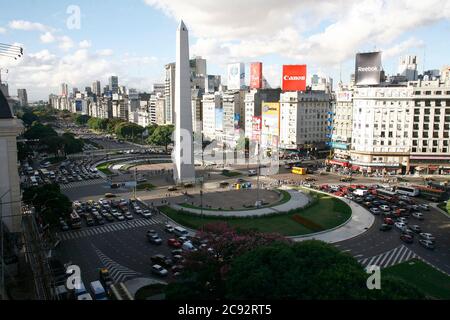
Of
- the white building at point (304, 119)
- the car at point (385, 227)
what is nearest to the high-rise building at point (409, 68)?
the white building at point (304, 119)

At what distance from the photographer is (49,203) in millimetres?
36625

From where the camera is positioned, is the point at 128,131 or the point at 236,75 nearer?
the point at 128,131

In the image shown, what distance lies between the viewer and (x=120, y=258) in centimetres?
3309

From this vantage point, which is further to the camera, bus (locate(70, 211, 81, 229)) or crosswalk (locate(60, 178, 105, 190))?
crosswalk (locate(60, 178, 105, 190))

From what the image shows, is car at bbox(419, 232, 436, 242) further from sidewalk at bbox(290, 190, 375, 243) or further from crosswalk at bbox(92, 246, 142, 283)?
crosswalk at bbox(92, 246, 142, 283)

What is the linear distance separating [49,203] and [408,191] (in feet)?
150

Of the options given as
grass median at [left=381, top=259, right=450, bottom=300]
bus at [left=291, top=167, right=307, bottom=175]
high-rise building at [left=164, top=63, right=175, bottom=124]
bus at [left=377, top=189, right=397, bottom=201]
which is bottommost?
grass median at [left=381, top=259, right=450, bottom=300]

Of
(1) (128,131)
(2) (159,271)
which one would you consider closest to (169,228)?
(2) (159,271)

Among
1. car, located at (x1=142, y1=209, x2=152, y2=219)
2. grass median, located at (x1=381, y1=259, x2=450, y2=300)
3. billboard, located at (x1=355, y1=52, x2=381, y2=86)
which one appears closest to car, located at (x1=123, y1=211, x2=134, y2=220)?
car, located at (x1=142, y1=209, x2=152, y2=219)

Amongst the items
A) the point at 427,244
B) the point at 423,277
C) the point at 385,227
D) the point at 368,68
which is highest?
the point at 368,68

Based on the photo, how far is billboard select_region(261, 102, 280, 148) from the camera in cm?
9281

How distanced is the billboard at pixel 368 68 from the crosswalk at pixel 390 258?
1839 inches

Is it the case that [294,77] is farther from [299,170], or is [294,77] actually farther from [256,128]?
[299,170]

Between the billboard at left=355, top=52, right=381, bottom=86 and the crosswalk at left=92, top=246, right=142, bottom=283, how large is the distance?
199 feet
